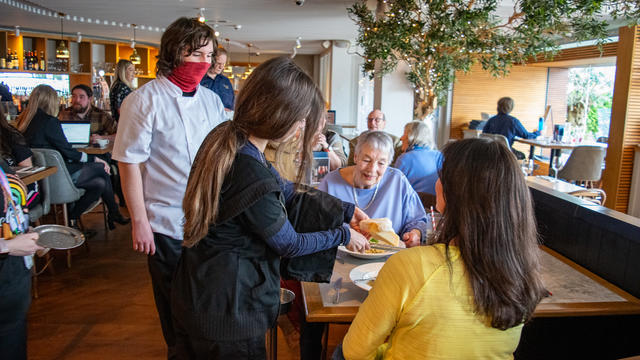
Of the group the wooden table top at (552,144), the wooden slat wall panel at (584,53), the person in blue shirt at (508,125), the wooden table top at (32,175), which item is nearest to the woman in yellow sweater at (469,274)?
the wooden table top at (32,175)

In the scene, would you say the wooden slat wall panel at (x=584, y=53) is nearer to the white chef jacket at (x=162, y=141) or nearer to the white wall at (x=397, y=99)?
the white wall at (x=397, y=99)

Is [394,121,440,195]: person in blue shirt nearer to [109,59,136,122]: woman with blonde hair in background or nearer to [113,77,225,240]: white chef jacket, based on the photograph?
[113,77,225,240]: white chef jacket

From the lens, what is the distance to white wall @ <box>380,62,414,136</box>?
6426 mm

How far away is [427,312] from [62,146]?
4.33 metres

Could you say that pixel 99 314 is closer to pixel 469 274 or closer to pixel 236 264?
pixel 236 264

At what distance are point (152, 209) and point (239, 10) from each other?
603 cm

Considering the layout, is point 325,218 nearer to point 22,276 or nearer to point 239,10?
point 22,276

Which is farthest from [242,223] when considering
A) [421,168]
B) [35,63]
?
[35,63]

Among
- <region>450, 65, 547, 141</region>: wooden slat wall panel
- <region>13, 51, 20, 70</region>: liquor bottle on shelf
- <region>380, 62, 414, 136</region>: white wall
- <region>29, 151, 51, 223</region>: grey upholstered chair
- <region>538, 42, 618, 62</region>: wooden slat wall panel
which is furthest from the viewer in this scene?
<region>450, 65, 547, 141</region>: wooden slat wall panel

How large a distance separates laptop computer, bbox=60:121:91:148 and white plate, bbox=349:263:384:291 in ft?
15.3

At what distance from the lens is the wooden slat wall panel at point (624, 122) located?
6.43m

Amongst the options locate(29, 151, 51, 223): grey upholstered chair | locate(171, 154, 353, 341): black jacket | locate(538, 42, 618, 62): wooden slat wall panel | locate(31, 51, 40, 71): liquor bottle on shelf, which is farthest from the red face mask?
locate(31, 51, 40, 71): liquor bottle on shelf

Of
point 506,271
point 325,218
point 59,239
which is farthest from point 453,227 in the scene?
point 59,239

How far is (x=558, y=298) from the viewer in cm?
168
